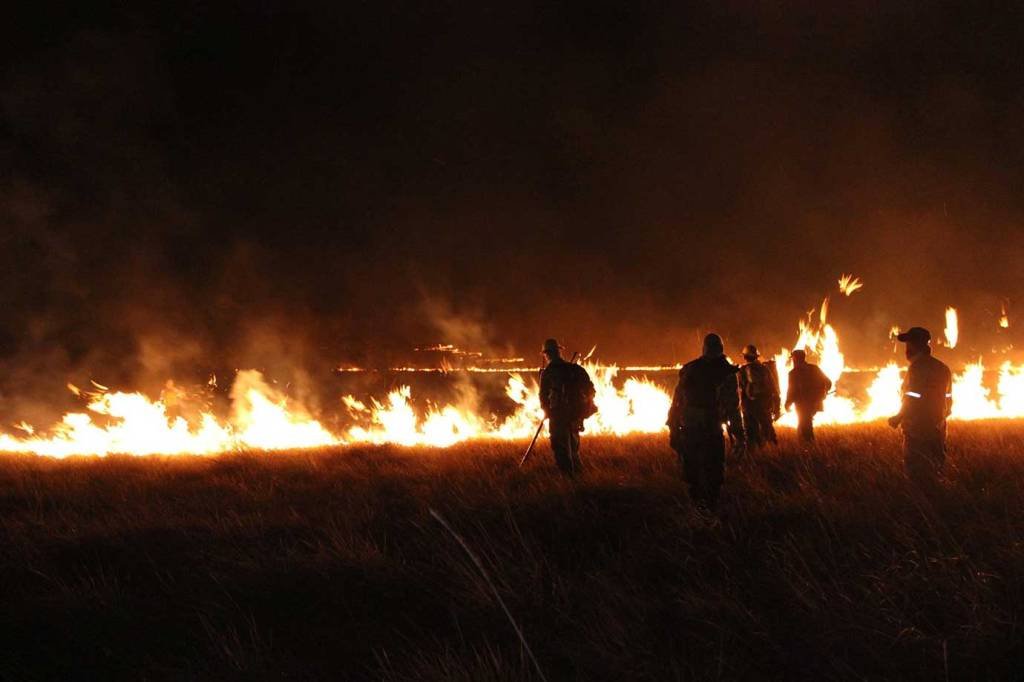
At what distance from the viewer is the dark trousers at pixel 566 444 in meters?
8.59

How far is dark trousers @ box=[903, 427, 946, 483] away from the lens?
6.58m

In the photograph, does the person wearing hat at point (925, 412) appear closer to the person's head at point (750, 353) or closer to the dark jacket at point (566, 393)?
the dark jacket at point (566, 393)

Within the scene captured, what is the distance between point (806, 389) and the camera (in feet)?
34.4

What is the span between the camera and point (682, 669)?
3291 millimetres

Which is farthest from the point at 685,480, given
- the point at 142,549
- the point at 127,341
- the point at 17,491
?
the point at 127,341

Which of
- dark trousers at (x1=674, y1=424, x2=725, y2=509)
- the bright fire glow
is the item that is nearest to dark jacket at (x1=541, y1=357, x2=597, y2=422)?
dark trousers at (x1=674, y1=424, x2=725, y2=509)

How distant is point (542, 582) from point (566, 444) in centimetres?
410

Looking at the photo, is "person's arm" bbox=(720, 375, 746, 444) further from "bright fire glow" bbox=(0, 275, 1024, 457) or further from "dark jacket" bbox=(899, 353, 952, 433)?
"bright fire glow" bbox=(0, 275, 1024, 457)

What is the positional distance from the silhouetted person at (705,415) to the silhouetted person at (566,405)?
5.67 ft

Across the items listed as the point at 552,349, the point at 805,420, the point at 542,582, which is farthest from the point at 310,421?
the point at 542,582

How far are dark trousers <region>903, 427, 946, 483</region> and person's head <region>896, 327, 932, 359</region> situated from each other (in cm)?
79

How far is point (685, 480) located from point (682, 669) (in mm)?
3633

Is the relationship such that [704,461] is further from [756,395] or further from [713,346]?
[756,395]

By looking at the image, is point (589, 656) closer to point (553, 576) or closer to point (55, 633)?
point (553, 576)
